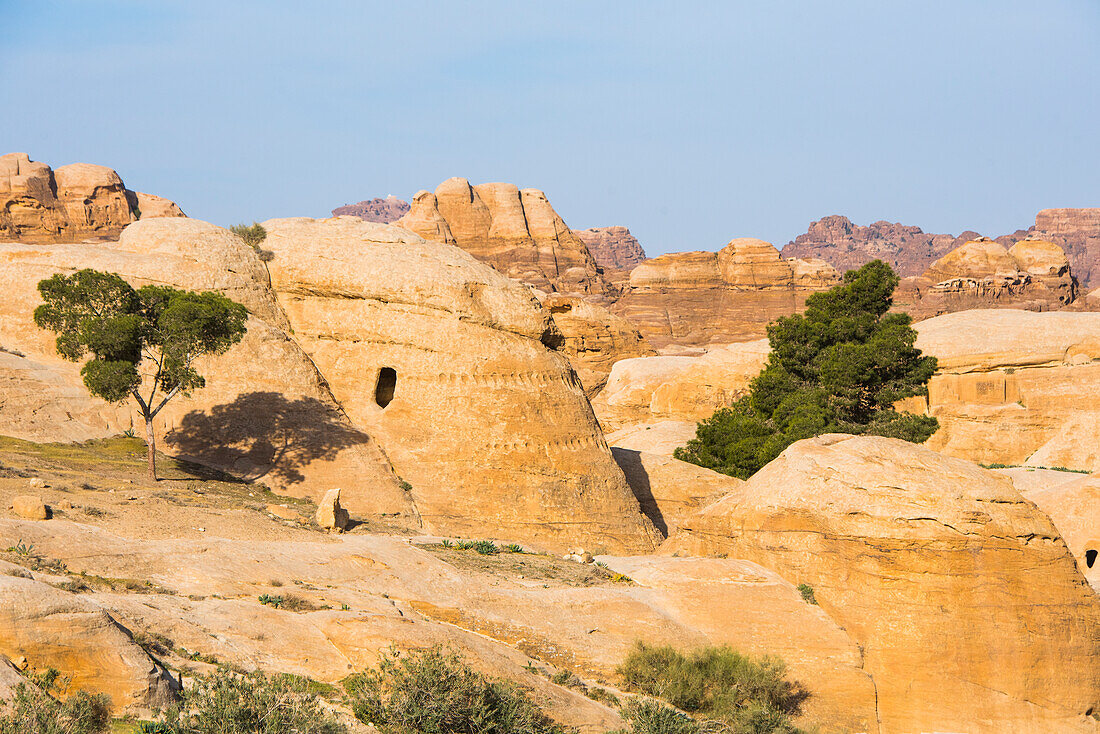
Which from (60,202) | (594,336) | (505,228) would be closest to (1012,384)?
(594,336)

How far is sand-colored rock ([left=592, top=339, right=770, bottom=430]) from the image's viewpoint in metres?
50.1

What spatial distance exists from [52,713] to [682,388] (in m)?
43.9

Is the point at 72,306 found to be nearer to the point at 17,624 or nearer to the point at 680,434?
the point at 17,624

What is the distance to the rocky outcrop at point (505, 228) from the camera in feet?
449

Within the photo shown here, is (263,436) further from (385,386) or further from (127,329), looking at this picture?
(127,329)

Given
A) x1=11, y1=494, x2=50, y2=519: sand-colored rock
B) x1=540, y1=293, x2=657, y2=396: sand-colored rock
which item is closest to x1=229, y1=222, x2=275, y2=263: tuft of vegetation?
x1=11, y1=494, x2=50, y2=519: sand-colored rock

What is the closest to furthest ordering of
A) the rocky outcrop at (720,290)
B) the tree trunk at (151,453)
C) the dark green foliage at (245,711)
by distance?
Result: the dark green foliage at (245,711)
the tree trunk at (151,453)
the rocky outcrop at (720,290)

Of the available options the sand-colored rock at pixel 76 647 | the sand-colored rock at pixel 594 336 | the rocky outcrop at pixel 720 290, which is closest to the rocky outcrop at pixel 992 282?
the rocky outcrop at pixel 720 290

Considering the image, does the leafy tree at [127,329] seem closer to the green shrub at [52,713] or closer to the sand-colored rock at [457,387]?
the sand-colored rock at [457,387]

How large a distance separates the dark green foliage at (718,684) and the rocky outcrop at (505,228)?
→ 393 feet

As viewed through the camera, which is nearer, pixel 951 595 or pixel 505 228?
pixel 951 595

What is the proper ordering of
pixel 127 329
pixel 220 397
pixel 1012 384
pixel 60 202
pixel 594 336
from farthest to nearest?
1. pixel 60 202
2. pixel 594 336
3. pixel 1012 384
4. pixel 220 397
5. pixel 127 329

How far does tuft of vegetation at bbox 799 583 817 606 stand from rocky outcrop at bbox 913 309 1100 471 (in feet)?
92.4

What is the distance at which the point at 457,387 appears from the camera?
1022 inches
